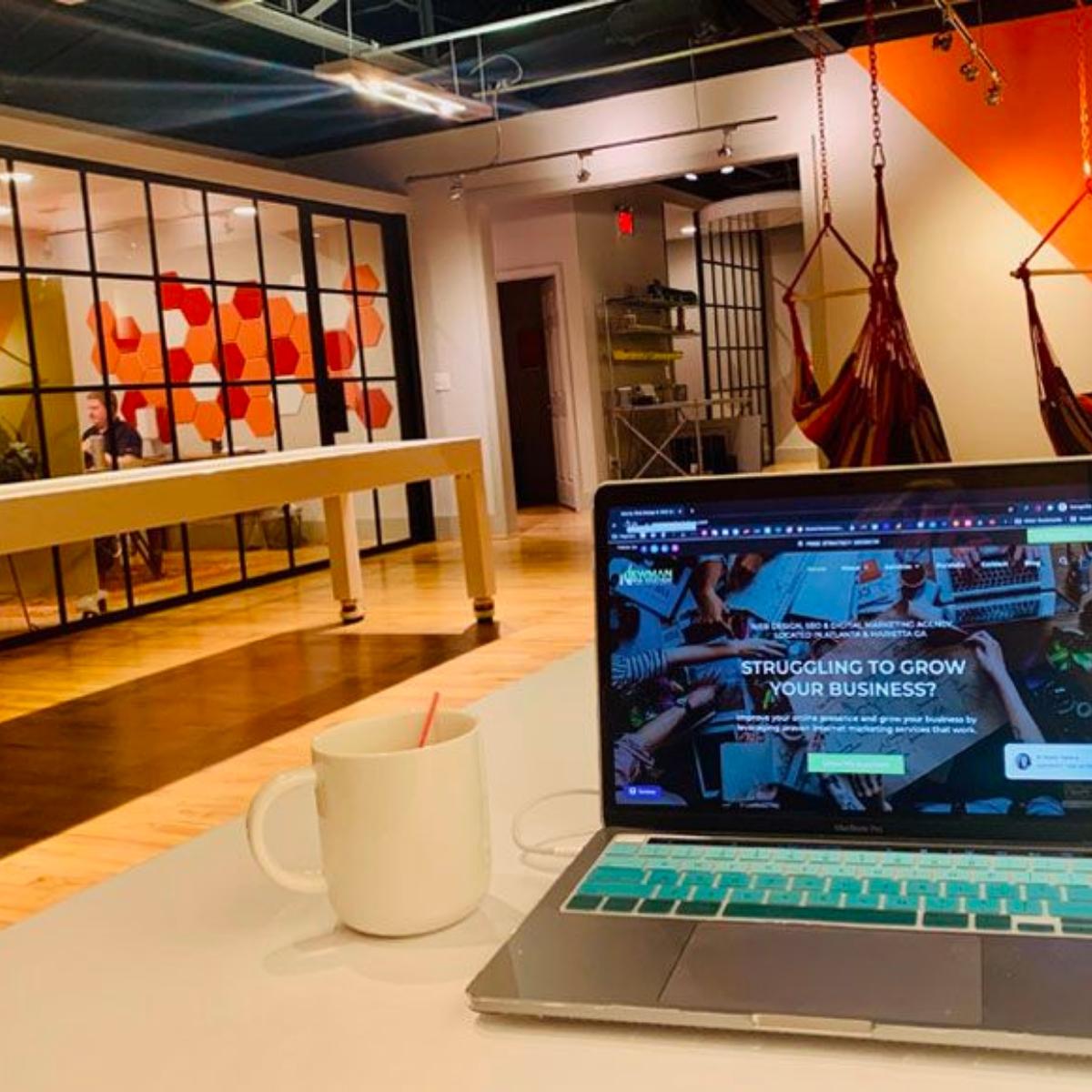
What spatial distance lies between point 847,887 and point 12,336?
5.38 meters

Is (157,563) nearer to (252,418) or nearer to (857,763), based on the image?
(252,418)

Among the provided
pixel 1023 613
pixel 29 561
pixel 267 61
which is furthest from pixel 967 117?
pixel 1023 613

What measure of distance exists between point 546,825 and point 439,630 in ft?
13.5

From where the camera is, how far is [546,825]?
0.83 metres

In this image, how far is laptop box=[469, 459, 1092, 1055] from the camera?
61 cm

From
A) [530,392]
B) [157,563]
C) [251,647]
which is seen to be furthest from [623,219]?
[251,647]

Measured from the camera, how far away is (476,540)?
16.3ft

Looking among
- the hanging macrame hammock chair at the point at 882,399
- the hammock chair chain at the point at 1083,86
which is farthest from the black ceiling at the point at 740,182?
the hanging macrame hammock chair at the point at 882,399

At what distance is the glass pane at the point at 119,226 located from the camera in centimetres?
574

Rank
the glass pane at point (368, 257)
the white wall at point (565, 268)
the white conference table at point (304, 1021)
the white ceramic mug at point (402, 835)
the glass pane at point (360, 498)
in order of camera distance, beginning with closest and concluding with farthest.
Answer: the white conference table at point (304, 1021), the white ceramic mug at point (402, 835), the glass pane at point (360, 498), the glass pane at point (368, 257), the white wall at point (565, 268)

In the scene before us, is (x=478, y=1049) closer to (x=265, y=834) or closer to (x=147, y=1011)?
(x=147, y=1011)

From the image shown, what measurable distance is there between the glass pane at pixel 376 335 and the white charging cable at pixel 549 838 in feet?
23.1

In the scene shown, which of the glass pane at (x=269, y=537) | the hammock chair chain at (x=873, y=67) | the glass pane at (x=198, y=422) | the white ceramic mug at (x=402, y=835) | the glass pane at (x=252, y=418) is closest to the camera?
the white ceramic mug at (x=402, y=835)

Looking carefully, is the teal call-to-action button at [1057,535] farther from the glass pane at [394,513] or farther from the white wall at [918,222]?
the glass pane at [394,513]
